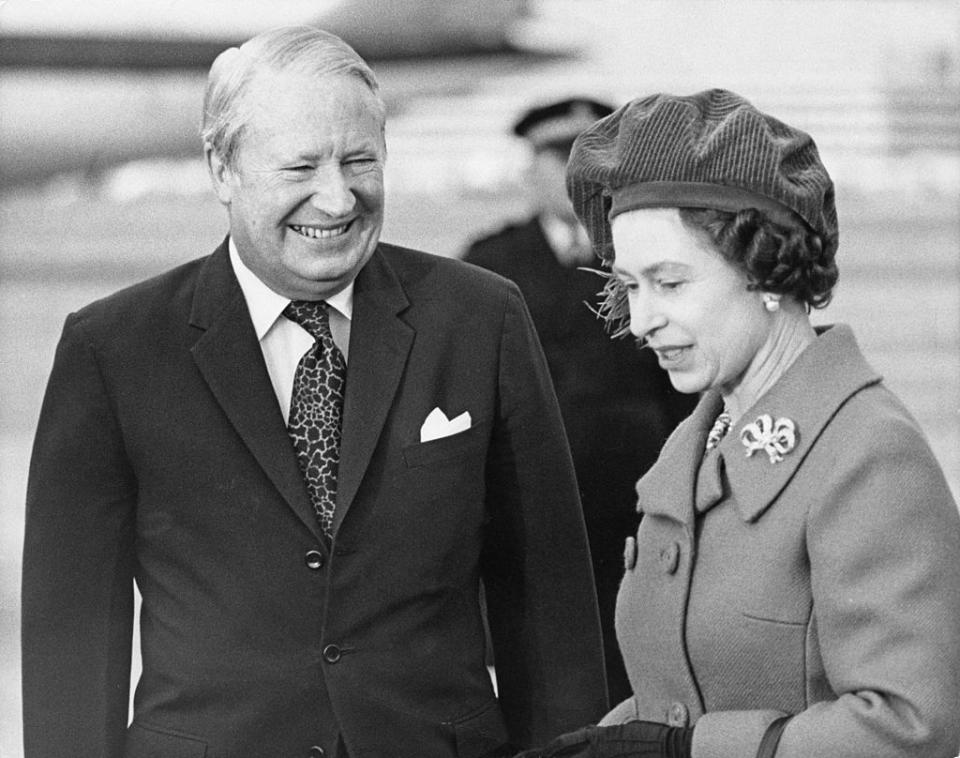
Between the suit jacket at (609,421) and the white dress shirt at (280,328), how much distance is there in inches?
38.6

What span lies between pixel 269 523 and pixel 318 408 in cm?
16

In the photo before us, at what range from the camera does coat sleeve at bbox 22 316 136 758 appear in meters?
1.89

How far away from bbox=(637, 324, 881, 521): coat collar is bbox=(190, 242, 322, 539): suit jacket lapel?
47 cm

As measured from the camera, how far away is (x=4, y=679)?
4008 mm

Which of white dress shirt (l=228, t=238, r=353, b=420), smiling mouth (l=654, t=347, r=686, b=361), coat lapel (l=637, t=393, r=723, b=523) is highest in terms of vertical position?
smiling mouth (l=654, t=347, r=686, b=361)

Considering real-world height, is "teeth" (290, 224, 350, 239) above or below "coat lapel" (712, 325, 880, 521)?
above

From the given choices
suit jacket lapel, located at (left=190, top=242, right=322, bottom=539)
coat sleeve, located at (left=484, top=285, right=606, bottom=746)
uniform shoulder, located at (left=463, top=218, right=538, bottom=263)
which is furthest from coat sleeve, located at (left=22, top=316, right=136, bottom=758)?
uniform shoulder, located at (left=463, top=218, right=538, bottom=263)

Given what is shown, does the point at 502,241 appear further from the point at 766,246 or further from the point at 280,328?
the point at 766,246

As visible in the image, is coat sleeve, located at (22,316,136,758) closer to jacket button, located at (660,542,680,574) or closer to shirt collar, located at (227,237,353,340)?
shirt collar, located at (227,237,353,340)

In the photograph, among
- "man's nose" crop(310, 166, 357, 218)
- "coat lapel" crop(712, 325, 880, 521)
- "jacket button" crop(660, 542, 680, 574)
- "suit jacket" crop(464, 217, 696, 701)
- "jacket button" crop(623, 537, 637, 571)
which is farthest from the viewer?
"suit jacket" crop(464, 217, 696, 701)

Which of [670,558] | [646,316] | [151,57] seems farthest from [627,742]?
[151,57]

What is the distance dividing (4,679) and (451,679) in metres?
2.46

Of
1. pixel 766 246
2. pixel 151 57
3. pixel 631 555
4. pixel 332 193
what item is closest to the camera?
pixel 766 246

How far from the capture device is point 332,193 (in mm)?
1816
